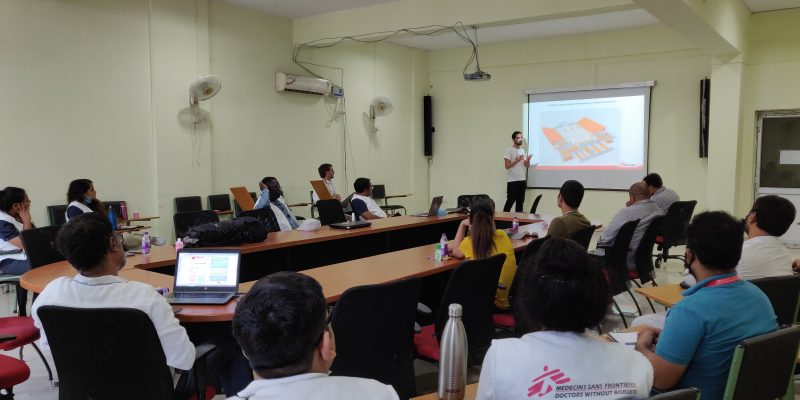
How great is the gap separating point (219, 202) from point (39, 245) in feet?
12.9

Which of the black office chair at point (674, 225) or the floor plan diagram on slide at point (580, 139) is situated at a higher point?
the floor plan diagram on slide at point (580, 139)

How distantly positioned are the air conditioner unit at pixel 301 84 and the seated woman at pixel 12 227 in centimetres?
421

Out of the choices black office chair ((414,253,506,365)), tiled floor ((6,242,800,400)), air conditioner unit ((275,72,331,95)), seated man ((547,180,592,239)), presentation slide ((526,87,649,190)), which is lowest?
tiled floor ((6,242,800,400))

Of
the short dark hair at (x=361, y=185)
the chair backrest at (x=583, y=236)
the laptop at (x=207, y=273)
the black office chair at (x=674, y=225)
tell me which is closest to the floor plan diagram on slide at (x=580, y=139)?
the black office chair at (x=674, y=225)

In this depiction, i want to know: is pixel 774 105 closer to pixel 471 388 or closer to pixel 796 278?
pixel 796 278

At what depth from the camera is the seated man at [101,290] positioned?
2.17 metres

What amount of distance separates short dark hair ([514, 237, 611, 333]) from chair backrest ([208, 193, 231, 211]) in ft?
22.1

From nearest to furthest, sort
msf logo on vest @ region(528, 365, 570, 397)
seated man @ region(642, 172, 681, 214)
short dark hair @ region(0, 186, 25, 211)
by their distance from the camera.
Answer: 1. msf logo on vest @ region(528, 365, 570, 397)
2. short dark hair @ region(0, 186, 25, 211)
3. seated man @ region(642, 172, 681, 214)

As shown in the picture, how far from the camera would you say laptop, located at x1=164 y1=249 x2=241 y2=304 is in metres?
2.84

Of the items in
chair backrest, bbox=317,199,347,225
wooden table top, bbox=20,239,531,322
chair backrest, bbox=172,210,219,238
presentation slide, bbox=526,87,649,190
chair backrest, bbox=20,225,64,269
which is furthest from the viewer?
presentation slide, bbox=526,87,649,190

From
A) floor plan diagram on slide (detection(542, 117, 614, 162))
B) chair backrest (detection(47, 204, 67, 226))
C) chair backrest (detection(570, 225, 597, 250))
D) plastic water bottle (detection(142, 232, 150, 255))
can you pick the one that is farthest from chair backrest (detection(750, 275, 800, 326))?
floor plan diagram on slide (detection(542, 117, 614, 162))

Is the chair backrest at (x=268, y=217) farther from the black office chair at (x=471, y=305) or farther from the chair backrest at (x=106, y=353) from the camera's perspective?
the chair backrest at (x=106, y=353)

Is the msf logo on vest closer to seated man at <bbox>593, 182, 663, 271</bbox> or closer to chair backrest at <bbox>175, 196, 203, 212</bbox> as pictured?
seated man at <bbox>593, 182, 663, 271</bbox>

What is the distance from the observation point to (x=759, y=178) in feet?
27.3
